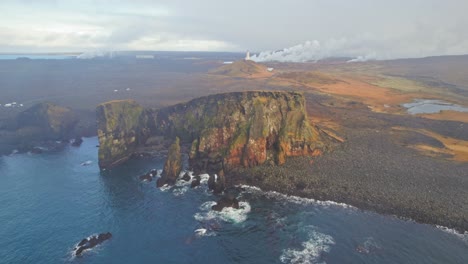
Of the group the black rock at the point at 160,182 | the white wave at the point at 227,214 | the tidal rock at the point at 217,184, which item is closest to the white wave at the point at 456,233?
the white wave at the point at 227,214

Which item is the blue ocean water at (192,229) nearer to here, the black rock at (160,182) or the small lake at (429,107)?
the black rock at (160,182)

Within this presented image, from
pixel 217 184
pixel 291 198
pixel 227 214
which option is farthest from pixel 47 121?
pixel 291 198

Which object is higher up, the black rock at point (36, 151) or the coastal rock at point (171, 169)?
the coastal rock at point (171, 169)

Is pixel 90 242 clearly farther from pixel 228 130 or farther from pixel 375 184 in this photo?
pixel 375 184

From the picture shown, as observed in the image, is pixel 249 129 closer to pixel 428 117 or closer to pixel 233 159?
pixel 233 159

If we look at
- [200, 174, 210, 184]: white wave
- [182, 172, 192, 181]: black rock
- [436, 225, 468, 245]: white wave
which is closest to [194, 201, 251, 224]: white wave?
[200, 174, 210, 184]: white wave

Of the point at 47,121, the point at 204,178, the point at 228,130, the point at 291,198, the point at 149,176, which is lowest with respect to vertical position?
Answer: the point at 149,176
